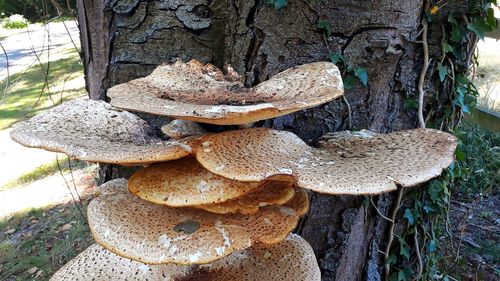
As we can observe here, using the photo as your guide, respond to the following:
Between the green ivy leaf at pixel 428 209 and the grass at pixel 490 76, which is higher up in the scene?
the green ivy leaf at pixel 428 209

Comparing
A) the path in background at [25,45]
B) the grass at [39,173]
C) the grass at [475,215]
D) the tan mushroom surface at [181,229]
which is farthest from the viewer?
the path in background at [25,45]

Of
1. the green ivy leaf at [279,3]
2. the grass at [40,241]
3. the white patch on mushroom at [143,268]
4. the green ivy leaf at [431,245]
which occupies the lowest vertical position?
the grass at [40,241]

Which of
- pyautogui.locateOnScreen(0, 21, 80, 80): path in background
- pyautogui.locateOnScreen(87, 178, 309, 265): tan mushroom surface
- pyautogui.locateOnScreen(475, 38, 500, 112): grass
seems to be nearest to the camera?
pyautogui.locateOnScreen(87, 178, 309, 265): tan mushroom surface

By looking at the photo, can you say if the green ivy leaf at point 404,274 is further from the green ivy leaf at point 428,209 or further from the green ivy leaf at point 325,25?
the green ivy leaf at point 325,25

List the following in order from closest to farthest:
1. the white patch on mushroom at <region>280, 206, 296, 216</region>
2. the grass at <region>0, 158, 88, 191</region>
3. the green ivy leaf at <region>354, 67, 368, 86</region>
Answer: the white patch on mushroom at <region>280, 206, 296, 216</region> < the green ivy leaf at <region>354, 67, 368, 86</region> < the grass at <region>0, 158, 88, 191</region>

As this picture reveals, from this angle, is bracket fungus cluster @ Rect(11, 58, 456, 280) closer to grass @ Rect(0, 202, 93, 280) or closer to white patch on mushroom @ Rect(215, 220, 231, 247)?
white patch on mushroom @ Rect(215, 220, 231, 247)

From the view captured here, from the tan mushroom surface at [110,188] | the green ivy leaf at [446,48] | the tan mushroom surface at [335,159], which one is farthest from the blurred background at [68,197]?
the tan mushroom surface at [110,188]

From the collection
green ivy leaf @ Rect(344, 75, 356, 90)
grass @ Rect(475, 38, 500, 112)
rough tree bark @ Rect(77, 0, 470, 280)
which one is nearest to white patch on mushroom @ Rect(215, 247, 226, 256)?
rough tree bark @ Rect(77, 0, 470, 280)
